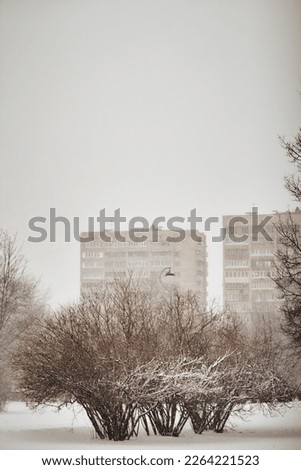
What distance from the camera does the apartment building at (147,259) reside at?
7750 mm

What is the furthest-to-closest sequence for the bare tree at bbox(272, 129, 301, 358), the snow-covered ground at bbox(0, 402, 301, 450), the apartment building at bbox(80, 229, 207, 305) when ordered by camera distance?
the apartment building at bbox(80, 229, 207, 305), the bare tree at bbox(272, 129, 301, 358), the snow-covered ground at bbox(0, 402, 301, 450)

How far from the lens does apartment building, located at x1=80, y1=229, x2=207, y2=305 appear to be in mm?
7750

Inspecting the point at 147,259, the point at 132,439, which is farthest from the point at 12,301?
the point at 132,439

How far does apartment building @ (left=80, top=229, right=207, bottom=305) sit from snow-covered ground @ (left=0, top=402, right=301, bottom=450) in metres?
0.95

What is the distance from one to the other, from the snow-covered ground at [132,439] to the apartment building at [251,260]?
0.78 m

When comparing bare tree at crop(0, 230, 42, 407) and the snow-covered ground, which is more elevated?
bare tree at crop(0, 230, 42, 407)

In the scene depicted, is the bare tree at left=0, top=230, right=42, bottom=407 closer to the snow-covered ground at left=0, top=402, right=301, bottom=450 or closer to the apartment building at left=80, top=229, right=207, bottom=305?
the snow-covered ground at left=0, top=402, right=301, bottom=450

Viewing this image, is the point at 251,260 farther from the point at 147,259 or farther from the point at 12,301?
the point at 12,301

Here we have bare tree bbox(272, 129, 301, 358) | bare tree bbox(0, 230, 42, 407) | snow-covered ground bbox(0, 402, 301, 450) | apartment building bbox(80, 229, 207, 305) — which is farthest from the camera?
bare tree bbox(0, 230, 42, 407)

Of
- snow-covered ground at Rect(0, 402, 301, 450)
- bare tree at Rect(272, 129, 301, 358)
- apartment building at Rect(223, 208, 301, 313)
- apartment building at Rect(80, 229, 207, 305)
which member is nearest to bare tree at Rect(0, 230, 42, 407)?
snow-covered ground at Rect(0, 402, 301, 450)

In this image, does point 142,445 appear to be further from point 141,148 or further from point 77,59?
point 77,59

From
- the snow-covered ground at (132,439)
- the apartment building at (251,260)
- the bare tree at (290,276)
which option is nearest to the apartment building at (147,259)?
the apartment building at (251,260)

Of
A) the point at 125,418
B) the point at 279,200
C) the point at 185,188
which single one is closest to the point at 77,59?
the point at 185,188

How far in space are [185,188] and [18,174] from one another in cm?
128
